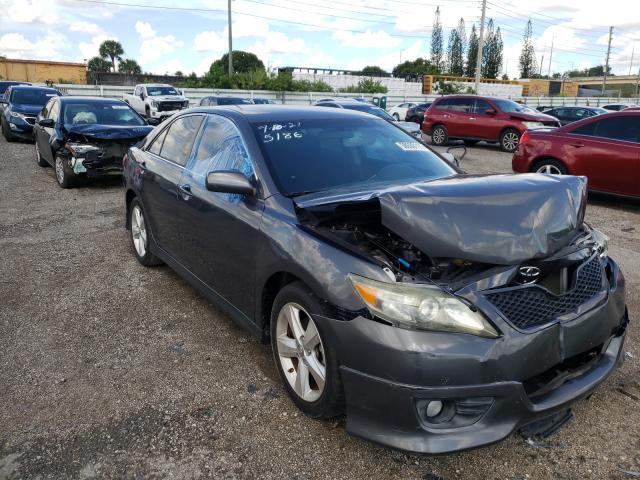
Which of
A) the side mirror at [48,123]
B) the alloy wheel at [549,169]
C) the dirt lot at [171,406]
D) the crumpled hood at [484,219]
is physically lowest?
the dirt lot at [171,406]

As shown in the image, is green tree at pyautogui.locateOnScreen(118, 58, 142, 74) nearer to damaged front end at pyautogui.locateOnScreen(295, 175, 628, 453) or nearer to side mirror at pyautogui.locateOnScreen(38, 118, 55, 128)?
side mirror at pyautogui.locateOnScreen(38, 118, 55, 128)

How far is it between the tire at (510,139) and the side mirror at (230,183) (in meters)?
14.4

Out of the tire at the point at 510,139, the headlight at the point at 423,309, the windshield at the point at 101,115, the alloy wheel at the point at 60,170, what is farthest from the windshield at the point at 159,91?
the headlight at the point at 423,309

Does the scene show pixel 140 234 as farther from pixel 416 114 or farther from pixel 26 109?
pixel 416 114

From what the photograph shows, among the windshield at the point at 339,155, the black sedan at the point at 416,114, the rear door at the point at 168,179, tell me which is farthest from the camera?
the black sedan at the point at 416,114

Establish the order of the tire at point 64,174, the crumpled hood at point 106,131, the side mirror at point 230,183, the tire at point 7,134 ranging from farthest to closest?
the tire at point 7,134 < the tire at point 64,174 < the crumpled hood at point 106,131 < the side mirror at point 230,183

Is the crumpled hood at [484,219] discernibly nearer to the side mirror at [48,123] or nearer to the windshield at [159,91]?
the side mirror at [48,123]

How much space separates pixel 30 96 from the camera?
16.2 meters

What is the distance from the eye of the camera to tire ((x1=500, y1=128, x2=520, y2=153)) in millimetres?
15862

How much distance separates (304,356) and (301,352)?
1.4 inches

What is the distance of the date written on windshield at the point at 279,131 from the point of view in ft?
11.5

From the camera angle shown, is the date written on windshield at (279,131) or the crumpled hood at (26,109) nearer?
the date written on windshield at (279,131)

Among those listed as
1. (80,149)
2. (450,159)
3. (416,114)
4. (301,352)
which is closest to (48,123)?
(80,149)

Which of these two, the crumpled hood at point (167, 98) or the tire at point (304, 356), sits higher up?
the crumpled hood at point (167, 98)
